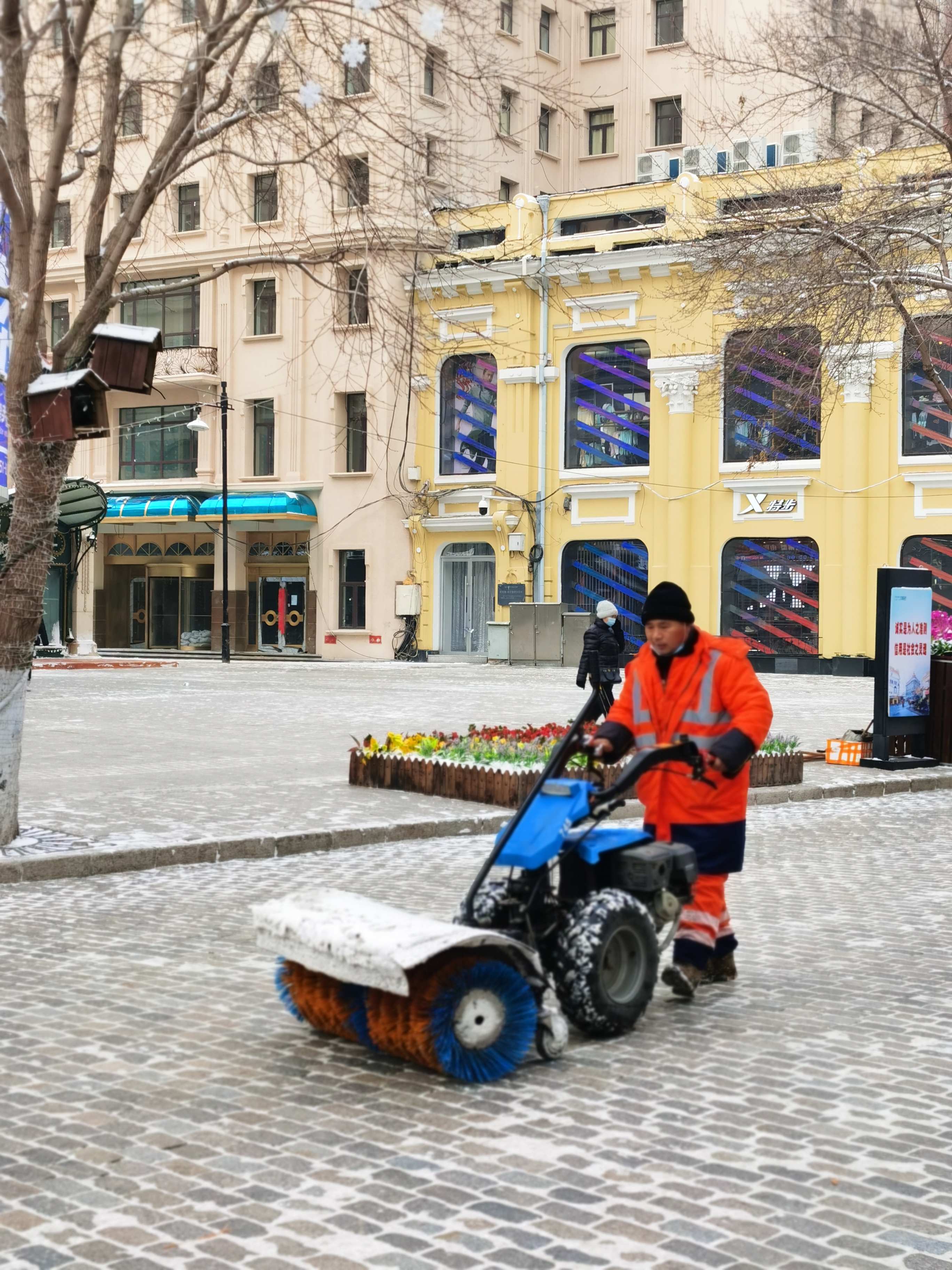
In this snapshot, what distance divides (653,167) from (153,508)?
16.9m

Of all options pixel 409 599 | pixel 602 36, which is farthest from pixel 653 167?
pixel 409 599

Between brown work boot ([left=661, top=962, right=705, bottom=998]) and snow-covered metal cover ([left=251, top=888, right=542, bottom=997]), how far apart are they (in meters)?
0.93

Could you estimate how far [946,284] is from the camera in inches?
655

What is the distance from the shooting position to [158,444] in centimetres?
4619

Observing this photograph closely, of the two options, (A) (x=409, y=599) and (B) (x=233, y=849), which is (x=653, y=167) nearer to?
(A) (x=409, y=599)

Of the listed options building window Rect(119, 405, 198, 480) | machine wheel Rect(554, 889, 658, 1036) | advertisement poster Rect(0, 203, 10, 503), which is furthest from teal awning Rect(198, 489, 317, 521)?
machine wheel Rect(554, 889, 658, 1036)

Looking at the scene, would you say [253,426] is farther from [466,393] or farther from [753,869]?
[753,869]

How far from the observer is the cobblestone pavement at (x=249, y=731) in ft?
36.9

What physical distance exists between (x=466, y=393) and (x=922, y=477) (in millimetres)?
12905

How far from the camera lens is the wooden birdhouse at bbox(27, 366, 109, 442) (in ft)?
29.2

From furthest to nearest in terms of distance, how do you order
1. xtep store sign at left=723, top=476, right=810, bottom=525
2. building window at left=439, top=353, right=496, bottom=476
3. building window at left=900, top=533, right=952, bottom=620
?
building window at left=439, top=353, right=496, bottom=476
xtep store sign at left=723, top=476, right=810, bottom=525
building window at left=900, top=533, right=952, bottom=620

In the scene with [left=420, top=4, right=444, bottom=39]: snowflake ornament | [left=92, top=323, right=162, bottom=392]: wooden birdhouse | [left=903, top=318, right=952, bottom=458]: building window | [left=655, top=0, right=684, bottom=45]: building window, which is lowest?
[left=92, top=323, right=162, bottom=392]: wooden birdhouse

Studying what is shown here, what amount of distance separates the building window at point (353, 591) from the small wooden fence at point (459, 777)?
29.9 metres

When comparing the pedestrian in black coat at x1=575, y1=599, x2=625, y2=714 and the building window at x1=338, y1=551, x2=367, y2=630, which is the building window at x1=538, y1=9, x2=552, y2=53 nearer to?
the building window at x1=338, y1=551, x2=367, y2=630
